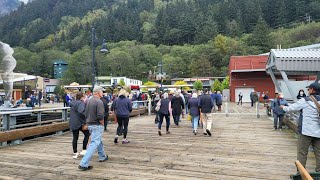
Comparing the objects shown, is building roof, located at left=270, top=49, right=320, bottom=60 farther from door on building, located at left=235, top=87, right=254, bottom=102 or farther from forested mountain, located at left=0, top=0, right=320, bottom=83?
forested mountain, located at left=0, top=0, right=320, bottom=83

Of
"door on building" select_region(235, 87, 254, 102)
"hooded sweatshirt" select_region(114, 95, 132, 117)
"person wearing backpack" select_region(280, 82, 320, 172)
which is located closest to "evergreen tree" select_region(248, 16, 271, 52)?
"door on building" select_region(235, 87, 254, 102)

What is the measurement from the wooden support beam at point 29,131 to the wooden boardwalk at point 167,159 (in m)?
0.33

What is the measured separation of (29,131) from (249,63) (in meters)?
34.6

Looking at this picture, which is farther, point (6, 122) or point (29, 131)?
point (29, 131)

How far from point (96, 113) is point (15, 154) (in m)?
3.09

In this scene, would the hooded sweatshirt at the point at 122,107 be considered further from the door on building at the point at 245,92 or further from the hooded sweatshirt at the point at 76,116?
the door on building at the point at 245,92

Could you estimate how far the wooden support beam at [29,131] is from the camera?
8.73 metres

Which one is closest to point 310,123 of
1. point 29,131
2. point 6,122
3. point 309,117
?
point 309,117

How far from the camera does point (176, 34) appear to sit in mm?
119562

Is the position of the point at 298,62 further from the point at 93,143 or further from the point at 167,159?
the point at 93,143

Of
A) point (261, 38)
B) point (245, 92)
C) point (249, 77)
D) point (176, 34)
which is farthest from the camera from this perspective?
point (176, 34)

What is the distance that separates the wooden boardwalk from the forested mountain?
2935 inches

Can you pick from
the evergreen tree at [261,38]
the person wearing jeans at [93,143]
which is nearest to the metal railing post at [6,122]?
the person wearing jeans at [93,143]

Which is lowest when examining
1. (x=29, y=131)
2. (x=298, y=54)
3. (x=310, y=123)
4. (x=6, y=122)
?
(x=29, y=131)
